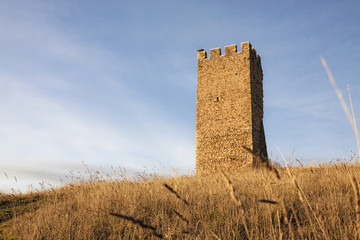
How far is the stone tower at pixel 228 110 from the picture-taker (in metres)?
13.0

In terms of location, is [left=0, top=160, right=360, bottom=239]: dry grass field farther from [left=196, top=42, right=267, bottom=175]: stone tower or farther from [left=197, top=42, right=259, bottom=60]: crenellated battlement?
[left=197, top=42, right=259, bottom=60]: crenellated battlement

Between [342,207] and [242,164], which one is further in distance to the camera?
[242,164]

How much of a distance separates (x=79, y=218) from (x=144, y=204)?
1006 mm

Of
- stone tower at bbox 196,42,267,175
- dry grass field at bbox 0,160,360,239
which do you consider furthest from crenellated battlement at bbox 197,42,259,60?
dry grass field at bbox 0,160,360,239

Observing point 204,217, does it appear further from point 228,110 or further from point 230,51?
point 230,51

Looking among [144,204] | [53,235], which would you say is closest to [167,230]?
[144,204]

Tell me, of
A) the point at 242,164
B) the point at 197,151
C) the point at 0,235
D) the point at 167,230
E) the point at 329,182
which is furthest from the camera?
the point at 197,151

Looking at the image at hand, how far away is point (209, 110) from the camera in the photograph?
45.7 feet

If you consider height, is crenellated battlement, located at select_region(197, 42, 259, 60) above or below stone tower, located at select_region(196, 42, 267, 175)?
above

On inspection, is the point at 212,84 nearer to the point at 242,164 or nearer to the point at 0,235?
the point at 242,164

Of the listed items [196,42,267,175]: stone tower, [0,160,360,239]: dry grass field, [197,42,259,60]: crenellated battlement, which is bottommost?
[0,160,360,239]: dry grass field

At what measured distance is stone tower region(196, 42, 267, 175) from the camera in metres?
13.0

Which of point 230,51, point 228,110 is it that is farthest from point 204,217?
point 230,51

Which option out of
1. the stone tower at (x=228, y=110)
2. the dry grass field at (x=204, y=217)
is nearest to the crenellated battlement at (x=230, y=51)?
the stone tower at (x=228, y=110)
